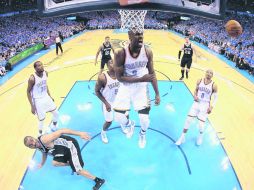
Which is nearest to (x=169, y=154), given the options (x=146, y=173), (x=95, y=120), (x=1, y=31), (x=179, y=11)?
(x=146, y=173)

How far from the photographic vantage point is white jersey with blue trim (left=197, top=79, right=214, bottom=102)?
231 inches

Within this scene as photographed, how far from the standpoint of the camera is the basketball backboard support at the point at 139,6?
458cm

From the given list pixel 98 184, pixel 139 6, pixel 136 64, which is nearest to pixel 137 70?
pixel 136 64

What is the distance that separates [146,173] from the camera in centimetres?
550

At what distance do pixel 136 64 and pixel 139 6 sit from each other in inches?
50.2

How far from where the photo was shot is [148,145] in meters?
6.48

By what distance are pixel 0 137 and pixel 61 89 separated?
3677 millimetres

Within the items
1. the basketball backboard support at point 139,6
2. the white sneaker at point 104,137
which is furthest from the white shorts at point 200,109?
the white sneaker at point 104,137

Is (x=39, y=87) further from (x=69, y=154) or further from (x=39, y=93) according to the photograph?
(x=69, y=154)

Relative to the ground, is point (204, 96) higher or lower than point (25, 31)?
lower

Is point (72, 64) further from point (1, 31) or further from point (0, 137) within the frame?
point (1, 31)

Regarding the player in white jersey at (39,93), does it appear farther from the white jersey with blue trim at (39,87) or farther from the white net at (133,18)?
the white net at (133,18)

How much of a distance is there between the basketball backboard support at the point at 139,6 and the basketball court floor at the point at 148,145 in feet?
11.4

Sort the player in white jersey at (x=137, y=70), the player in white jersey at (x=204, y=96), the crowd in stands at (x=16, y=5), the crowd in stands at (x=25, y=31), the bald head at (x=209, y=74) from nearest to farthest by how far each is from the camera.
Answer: the player in white jersey at (x=137, y=70) < the bald head at (x=209, y=74) < the player in white jersey at (x=204, y=96) < the crowd in stands at (x=25, y=31) < the crowd in stands at (x=16, y=5)
